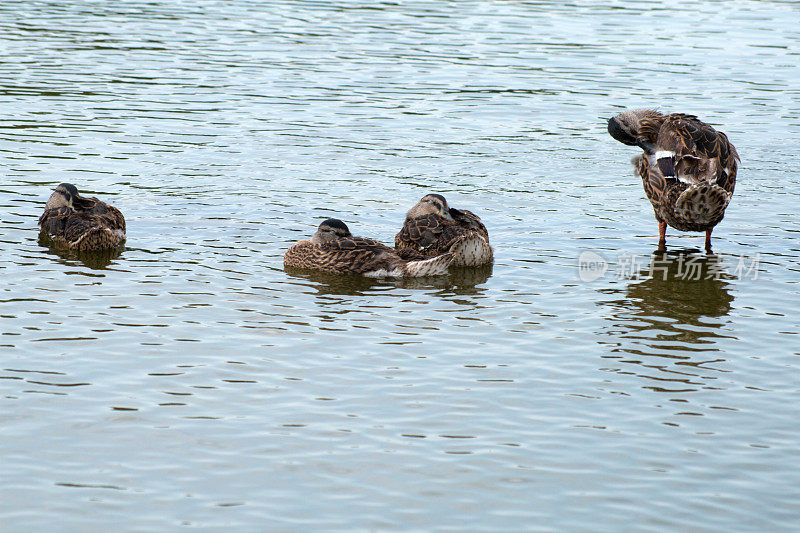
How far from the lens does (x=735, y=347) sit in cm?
1071

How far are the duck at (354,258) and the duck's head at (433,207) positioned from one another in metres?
0.73

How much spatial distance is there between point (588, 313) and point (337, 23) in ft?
72.0

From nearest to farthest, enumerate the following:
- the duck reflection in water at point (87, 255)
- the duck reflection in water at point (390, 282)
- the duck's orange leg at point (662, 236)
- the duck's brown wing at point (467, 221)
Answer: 1. the duck reflection in water at point (390, 282)
2. the duck reflection in water at point (87, 255)
3. the duck's brown wing at point (467, 221)
4. the duck's orange leg at point (662, 236)

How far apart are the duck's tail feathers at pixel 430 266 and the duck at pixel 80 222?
3593mm

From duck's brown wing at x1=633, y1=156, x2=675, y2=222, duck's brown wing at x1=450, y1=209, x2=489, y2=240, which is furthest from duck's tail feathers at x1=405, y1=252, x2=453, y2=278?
duck's brown wing at x1=633, y1=156, x2=675, y2=222

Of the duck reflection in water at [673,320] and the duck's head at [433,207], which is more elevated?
the duck's head at [433,207]

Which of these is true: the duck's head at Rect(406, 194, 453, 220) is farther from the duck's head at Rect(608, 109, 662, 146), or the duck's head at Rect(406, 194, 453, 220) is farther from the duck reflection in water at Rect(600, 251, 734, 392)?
the duck's head at Rect(608, 109, 662, 146)

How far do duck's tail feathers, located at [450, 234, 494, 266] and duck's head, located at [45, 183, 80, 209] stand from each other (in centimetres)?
483

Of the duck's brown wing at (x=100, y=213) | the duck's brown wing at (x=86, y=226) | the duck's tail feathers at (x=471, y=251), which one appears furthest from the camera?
the duck's brown wing at (x=100, y=213)

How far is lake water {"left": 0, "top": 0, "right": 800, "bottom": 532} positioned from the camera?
7680mm

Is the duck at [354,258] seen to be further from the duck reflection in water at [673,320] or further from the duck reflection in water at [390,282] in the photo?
the duck reflection in water at [673,320]

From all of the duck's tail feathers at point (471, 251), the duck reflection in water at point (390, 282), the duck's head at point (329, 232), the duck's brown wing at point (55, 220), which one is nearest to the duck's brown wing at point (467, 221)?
the duck's tail feathers at point (471, 251)

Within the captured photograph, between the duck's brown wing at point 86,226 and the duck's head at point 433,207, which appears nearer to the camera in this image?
the duck's brown wing at point 86,226

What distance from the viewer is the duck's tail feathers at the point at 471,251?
13.1 meters
